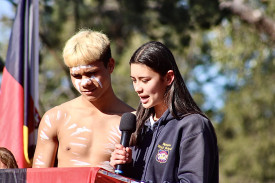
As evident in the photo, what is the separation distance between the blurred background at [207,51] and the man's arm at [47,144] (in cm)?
457

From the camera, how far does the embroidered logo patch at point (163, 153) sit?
345 cm

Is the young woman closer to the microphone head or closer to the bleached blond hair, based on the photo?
the microphone head

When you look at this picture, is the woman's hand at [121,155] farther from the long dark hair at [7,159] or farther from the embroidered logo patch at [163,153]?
the long dark hair at [7,159]

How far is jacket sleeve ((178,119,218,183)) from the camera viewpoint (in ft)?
10.8

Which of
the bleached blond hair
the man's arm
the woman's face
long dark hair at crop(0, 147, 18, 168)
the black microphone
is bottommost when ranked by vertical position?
long dark hair at crop(0, 147, 18, 168)

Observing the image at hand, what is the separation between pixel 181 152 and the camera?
3.37m

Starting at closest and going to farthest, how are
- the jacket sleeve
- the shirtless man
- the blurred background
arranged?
the jacket sleeve, the shirtless man, the blurred background

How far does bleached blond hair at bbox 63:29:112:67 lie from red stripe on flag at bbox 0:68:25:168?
3.40ft

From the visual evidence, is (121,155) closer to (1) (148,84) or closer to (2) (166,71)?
(1) (148,84)

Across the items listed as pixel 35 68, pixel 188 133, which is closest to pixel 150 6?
pixel 35 68

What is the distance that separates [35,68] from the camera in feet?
17.2

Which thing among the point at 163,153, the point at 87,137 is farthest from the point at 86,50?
the point at 163,153

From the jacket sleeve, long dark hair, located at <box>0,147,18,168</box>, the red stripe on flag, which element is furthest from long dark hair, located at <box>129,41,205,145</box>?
the red stripe on flag

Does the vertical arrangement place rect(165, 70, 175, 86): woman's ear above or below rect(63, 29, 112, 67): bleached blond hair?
below
